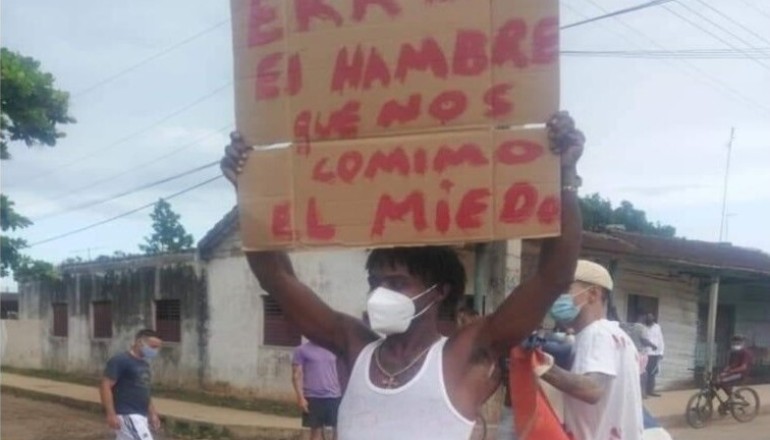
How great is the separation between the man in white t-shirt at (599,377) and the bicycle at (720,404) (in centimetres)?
1268

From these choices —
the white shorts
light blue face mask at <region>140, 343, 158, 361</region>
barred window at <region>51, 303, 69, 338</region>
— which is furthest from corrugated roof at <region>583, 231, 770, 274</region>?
barred window at <region>51, 303, 69, 338</region>

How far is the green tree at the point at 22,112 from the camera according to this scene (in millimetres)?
8898

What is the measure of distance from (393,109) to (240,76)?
0.52 meters

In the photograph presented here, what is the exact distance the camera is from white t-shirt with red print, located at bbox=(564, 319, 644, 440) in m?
3.79

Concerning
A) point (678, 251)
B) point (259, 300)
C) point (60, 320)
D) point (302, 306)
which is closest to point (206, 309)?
point (259, 300)

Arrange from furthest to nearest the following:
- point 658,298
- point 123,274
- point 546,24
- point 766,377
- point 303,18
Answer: point 766,377, point 123,274, point 658,298, point 303,18, point 546,24

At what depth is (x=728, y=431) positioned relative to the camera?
50.2ft

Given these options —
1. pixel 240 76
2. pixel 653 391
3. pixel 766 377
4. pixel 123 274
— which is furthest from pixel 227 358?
pixel 240 76

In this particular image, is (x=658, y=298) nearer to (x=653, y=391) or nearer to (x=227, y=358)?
(x=653, y=391)

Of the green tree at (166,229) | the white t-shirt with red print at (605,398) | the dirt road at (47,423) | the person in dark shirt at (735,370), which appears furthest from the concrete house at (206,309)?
the green tree at (166,229)

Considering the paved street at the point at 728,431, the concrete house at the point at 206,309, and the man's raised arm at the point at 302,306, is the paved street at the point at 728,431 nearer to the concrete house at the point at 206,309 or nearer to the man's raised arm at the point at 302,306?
the concrete house at the point at 206,309

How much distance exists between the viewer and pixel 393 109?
2986 millimetres

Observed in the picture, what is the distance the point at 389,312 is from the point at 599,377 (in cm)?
114

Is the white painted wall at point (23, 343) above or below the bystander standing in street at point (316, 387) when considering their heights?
below
